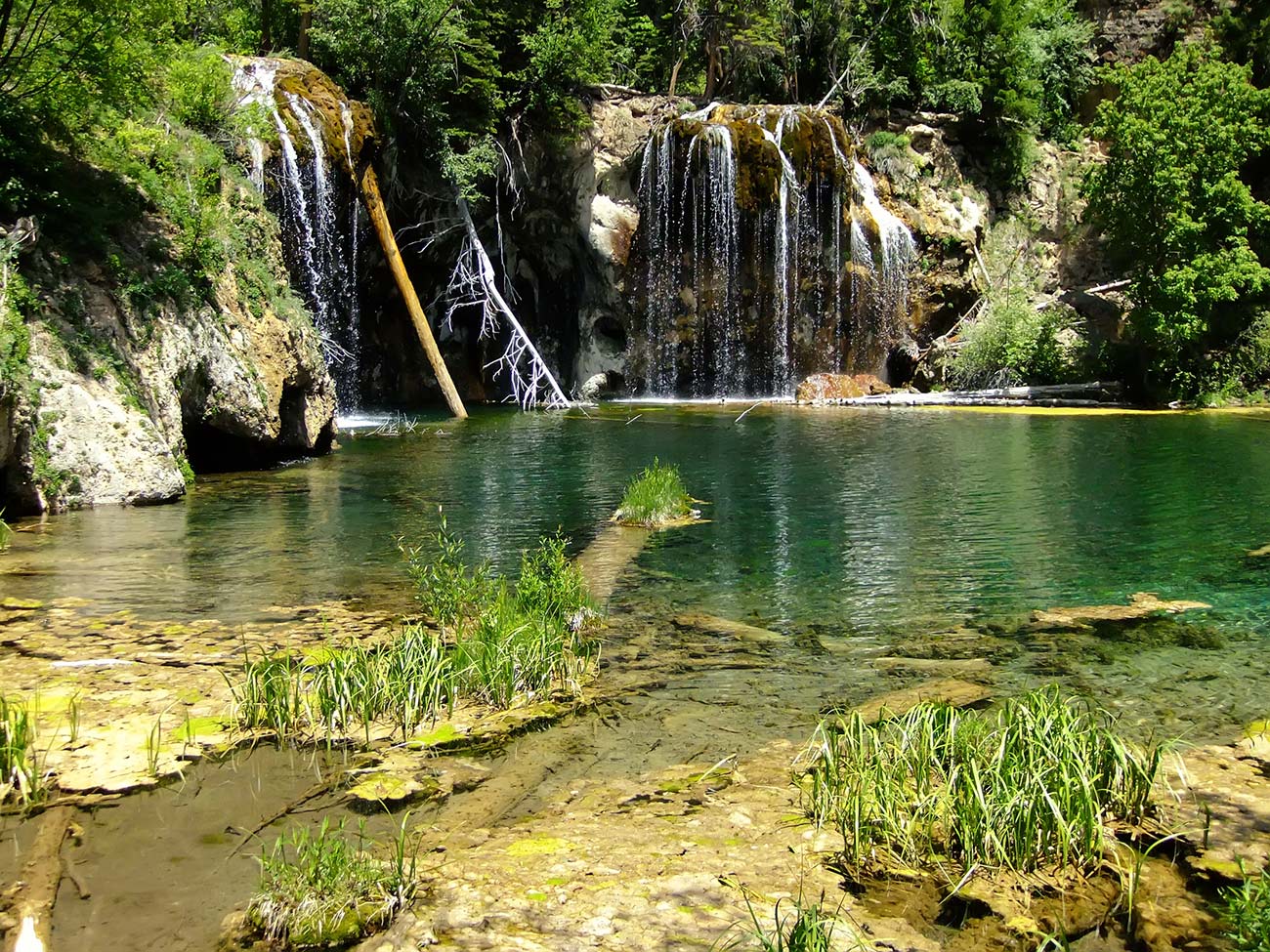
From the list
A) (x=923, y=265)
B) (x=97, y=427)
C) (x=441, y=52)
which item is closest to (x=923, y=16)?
(x=923, y=265)

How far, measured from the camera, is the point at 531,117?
31688 millimetres

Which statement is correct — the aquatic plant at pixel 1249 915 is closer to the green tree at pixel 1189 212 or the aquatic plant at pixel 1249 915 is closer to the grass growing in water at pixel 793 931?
the grass growing in water at pixel 793 931

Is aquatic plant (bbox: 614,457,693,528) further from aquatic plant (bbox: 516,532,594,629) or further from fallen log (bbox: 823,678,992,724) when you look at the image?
fallen log (bbox: 823,678,992,724)

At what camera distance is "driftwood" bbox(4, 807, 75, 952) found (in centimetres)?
333

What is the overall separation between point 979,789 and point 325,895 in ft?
8.35

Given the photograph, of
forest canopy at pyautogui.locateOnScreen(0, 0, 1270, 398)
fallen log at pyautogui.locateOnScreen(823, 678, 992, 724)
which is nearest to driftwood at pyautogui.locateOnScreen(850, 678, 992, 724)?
fallen log at pyautogui.locateOnScreen(823, 678, 992, 724)

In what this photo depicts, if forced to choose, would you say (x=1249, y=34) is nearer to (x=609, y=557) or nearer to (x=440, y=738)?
(x=609, y=557)

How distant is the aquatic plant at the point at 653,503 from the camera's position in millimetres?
11875

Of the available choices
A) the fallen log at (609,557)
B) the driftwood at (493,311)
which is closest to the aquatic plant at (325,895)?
the fallen log at (609,557)

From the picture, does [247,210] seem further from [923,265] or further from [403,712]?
[923,265]

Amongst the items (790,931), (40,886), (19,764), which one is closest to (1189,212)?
(790,931)

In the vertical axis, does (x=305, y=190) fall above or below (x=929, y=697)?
above

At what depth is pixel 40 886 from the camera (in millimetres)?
3699

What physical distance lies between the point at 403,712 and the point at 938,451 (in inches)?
571
